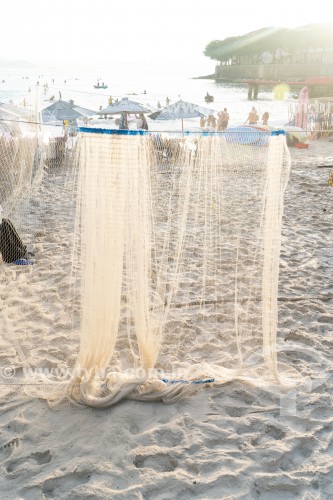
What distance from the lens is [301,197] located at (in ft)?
30.3

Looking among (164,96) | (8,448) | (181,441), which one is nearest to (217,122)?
(181,441)

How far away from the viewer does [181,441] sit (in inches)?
116

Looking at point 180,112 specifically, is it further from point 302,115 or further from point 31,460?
point 31,460

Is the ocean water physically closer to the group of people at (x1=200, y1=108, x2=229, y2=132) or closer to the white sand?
the group of people at (x1=200, y1=108, x2=229, y2=132)

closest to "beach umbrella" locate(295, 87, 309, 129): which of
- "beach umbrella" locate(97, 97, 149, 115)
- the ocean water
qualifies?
the ocean water

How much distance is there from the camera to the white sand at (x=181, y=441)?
2.63 metres

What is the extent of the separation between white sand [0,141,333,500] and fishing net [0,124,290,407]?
112 mm

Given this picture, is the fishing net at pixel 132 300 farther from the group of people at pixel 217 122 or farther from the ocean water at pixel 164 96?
the group of people at pixel 217 122

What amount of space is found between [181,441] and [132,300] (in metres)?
1.05

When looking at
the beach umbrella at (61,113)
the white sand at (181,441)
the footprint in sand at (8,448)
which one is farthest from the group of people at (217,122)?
the footprint in sand at (8,448)

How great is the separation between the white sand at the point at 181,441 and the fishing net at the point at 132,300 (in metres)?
0.11

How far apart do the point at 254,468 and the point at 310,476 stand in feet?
1.12

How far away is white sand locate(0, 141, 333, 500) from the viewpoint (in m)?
2.63

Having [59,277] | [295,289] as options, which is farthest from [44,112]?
[295,289]
